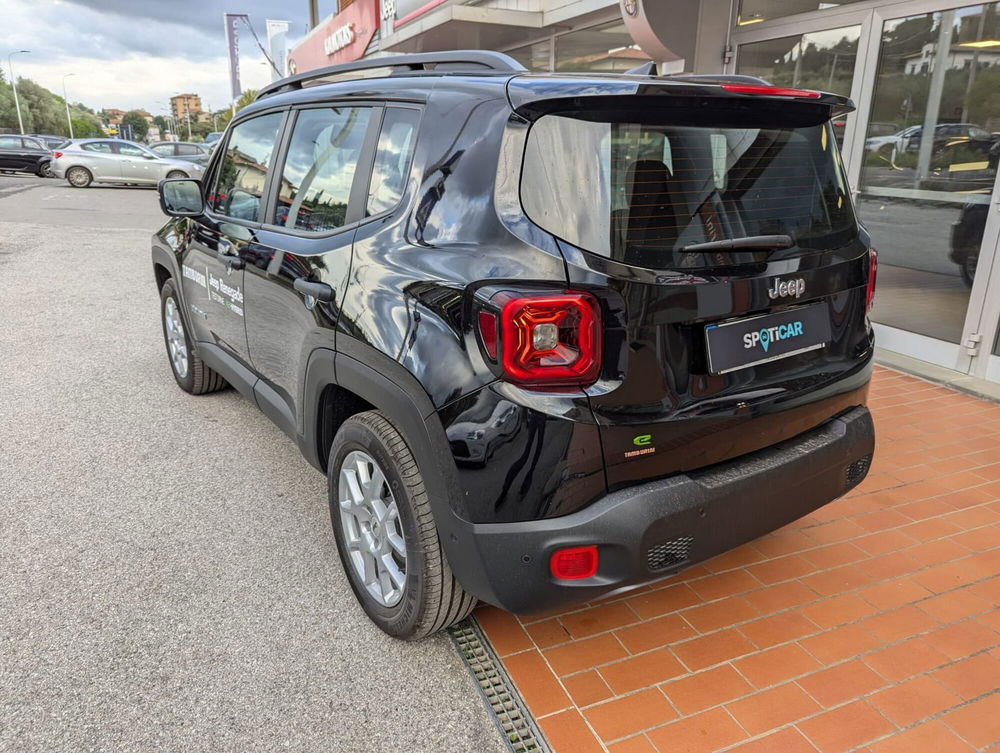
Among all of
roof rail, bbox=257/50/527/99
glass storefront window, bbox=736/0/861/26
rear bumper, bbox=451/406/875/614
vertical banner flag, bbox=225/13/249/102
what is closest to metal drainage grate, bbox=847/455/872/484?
rear bumper, bbox=451/406/875/614

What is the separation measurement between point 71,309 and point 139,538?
5.08m

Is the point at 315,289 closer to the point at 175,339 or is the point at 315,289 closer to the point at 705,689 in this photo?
the point at 705,689

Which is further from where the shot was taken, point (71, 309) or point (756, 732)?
point (71, 309)

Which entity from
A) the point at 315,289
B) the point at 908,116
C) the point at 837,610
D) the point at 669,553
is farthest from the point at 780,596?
the point at 908,116

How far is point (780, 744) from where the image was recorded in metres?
2.10

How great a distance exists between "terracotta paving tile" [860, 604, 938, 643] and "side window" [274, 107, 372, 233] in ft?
7.69

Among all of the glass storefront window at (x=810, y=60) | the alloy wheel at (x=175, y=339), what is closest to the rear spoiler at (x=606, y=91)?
the alloy wheel at (x=175, y=339)

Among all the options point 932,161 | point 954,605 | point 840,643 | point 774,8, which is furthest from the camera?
point 774,8

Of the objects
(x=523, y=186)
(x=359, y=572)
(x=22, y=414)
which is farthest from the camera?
(x=22, y=414)

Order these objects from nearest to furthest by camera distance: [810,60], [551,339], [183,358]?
1. [551,339]
2. [183,358]
3. [810,60]

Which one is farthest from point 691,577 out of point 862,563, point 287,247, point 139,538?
point 139,538

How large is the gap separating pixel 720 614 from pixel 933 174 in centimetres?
419

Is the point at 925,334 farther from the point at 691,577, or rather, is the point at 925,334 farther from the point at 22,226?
the point at 22,226

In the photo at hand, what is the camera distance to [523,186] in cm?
198
